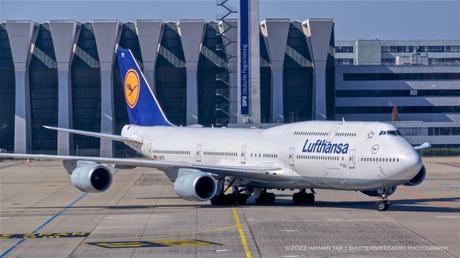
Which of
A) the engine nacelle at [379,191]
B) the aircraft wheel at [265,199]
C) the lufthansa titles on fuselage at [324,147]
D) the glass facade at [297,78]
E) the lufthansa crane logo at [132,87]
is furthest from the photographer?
the glass facade at [297,78]

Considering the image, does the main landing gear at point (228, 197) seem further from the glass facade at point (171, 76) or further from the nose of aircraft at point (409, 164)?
the glass facade at point (171, 76)

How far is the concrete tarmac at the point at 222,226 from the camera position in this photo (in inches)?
1206

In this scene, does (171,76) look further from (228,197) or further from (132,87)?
(228,197)

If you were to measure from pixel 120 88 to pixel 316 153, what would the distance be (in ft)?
225

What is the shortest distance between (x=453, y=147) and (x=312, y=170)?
72.7 m

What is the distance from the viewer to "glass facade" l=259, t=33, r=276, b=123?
360ft

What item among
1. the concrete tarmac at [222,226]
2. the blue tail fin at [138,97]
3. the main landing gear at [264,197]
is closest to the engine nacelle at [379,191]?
the concrete tarmac at [222,226]

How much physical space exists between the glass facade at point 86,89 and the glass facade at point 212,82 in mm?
12477

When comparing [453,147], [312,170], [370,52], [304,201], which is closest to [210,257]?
[312,170]

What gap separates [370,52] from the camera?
179 m

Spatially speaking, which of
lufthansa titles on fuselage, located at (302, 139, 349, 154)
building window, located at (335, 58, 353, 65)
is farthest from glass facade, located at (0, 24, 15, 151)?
building window, located at (335, 58, 353, 65)

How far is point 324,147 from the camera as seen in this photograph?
4384 cm

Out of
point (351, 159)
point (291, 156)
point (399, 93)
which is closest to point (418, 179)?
point (351, 159)

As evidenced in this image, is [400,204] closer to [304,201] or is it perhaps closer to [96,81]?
[304,201]
